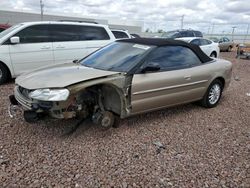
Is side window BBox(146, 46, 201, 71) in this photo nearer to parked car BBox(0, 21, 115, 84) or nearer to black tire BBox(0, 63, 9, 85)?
parked car BBox(0, 21, 115, 84)

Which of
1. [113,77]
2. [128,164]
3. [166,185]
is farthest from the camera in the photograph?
[113,77]

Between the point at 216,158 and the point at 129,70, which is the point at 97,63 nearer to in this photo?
the point at 129,70

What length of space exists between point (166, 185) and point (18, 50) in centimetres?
542

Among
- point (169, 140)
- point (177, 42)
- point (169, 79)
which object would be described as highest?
point (177, 42)

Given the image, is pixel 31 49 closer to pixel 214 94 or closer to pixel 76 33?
pixel 76 33

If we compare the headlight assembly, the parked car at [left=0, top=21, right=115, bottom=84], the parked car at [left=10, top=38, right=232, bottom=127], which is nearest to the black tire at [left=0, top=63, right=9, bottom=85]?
the parked car at [left=0, top=21, right=115, bottom=84]

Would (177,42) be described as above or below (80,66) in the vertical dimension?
above

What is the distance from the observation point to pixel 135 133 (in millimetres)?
3824

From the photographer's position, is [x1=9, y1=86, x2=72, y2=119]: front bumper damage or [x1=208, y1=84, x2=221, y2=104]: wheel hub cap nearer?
[x1=9, y1=86, x2=72, y2=119]: front bumper damage

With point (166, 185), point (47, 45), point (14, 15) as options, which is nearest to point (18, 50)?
point (47, 45)

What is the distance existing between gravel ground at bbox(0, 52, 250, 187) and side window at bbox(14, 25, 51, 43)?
2.64 m

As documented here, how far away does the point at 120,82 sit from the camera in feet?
11.6

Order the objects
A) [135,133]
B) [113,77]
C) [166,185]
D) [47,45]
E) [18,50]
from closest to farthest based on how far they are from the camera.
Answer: [166,185]
[113,77]
[135,133]
[18,50]
[47,45]

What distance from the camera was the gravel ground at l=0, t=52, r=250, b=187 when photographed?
2725mm
